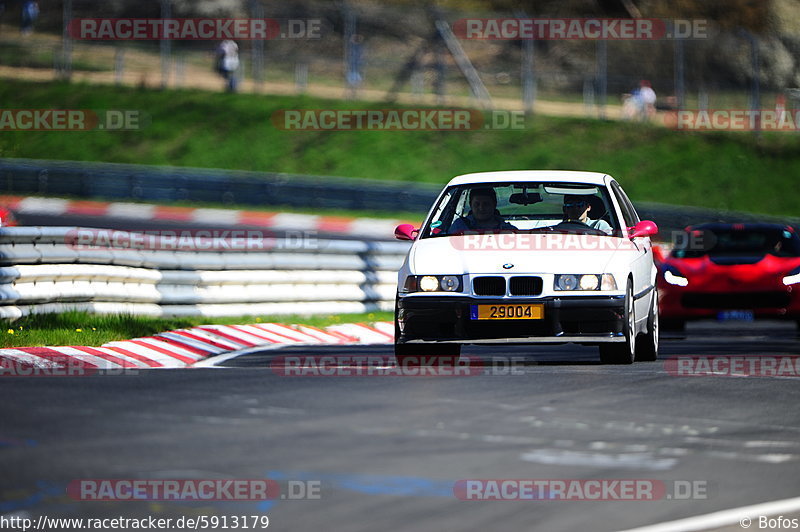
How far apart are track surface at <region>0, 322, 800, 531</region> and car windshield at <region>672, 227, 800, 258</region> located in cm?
667

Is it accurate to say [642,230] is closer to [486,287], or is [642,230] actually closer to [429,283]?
[486,287]

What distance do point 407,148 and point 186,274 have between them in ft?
85.0

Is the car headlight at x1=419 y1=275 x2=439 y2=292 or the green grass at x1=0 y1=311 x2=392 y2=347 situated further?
the green grass at x1=0 y1=311 x2=392 y2=347

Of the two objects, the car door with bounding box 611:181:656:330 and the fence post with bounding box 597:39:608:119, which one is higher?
the fence post with bounding box 597:39:608:119

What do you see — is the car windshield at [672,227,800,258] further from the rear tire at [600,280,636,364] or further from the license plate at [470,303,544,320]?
the license plate at [470,303,544,320]

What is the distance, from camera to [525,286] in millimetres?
11781

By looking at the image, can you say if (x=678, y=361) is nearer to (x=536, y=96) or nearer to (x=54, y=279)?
(x=54, y=279)

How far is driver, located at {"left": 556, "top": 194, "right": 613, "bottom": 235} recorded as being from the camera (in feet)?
42.0

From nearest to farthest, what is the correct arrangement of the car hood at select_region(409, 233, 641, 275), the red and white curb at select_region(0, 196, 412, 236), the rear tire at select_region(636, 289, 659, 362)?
the car hood at select_region(409, 233, 641, 275) < the rear tire at select_region(636, 289, 659, 362) < the red and white curb at select_region(0, 196, 412, 236)

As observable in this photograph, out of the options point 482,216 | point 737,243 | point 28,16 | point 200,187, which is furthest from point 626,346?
point 28,16

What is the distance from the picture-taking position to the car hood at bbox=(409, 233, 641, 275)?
11820mm

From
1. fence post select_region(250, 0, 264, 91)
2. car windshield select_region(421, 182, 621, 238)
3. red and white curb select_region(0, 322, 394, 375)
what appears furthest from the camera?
fence post select_region(250, 0, 264, 91)

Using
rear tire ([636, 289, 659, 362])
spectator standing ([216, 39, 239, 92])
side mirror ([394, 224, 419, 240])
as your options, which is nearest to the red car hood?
rear tire ([636, 289, 659, 362])

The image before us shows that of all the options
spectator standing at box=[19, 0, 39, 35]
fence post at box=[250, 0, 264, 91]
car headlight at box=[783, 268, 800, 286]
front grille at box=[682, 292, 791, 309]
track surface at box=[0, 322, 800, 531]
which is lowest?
track surface at box=[0, 322, 800, 531]
